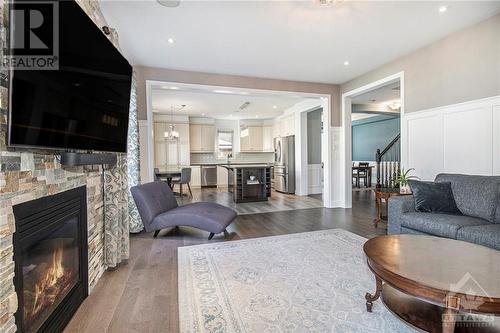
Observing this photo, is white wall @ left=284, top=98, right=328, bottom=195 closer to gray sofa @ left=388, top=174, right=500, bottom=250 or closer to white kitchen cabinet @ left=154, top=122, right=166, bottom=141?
gray sofa @ left=388, top=174, right=500, bottom=250

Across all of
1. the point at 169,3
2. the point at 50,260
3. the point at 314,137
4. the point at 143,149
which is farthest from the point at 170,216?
the point at 314,137

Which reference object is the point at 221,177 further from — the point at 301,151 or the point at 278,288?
the point at 278,288

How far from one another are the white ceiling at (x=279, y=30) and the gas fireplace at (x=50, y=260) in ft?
7.32

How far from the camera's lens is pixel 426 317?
59.7 inches

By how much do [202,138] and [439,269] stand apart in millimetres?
9006

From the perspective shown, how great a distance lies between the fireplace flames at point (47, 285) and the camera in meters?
1.46

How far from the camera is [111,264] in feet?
8.65

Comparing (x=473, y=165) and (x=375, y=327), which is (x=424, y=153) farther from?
(x=375, y=327)

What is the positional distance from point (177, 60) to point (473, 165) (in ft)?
15.0

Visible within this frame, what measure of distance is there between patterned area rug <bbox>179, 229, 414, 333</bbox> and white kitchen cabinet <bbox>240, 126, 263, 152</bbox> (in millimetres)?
7154

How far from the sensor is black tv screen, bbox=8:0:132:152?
1157mm

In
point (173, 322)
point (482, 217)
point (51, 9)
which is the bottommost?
point (173, 322)

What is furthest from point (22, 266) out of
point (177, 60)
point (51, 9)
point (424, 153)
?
point (424, 153)

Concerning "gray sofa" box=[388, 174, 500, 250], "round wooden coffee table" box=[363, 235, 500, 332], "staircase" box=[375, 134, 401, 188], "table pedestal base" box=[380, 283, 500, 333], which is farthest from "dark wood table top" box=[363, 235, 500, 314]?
"staircase" box=[375, 134, 401, 188]
